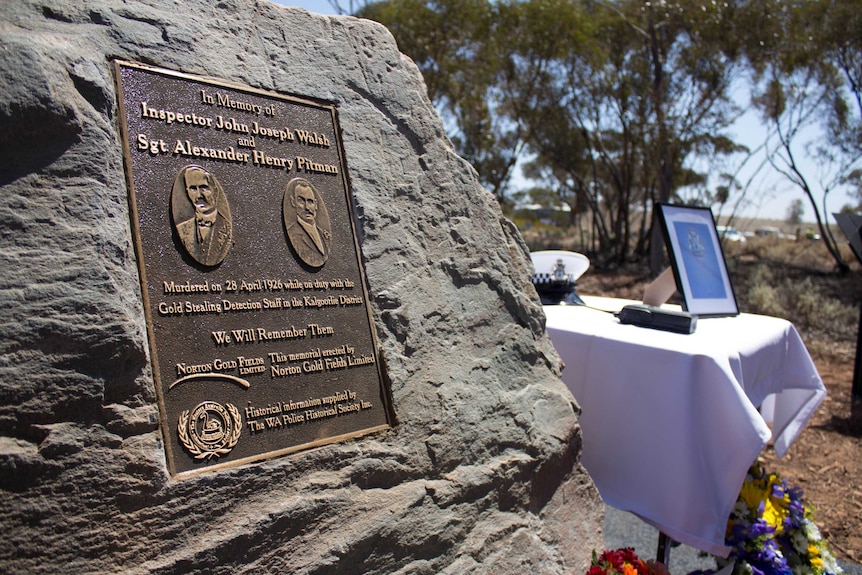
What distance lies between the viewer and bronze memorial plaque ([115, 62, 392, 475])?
1.72m

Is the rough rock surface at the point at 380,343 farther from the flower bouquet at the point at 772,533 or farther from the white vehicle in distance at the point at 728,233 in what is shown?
the white vehicle in distance at the point at 728,233

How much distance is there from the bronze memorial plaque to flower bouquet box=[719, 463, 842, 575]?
1.64 m

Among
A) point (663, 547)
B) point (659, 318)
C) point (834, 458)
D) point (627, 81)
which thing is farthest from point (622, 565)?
point (627, 81)

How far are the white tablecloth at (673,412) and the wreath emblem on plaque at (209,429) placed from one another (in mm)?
1702

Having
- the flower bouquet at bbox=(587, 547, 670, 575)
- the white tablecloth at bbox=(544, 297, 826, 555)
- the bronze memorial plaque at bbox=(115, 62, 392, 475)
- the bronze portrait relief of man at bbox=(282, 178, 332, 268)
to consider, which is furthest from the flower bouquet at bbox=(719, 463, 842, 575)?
the bronze portrait relief of man at bbox=(282, 178, 332, 268)

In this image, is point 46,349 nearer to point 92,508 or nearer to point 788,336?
point 92,508

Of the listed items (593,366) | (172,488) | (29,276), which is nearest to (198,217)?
(29,276)

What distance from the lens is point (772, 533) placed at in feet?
8.79

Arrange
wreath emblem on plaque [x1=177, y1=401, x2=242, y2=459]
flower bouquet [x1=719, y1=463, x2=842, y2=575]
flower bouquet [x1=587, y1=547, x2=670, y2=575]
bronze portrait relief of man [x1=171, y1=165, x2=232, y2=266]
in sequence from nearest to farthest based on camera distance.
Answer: wreath emblem on plaque [x1=177, y1=401, x2=242, y2=459] → bronze portrait relief of man [x1=171, y1=165, x2=232, y2=266] → flower bouquet [x1=587, y1=547, x2=670, y2=575] → flower bouquet [x1=719, y1=463, x2=842, y2=575]

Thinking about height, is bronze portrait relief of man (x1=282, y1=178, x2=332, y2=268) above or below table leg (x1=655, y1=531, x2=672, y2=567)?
above

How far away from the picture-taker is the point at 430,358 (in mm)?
2199

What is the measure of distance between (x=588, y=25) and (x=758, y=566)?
38.6 ft

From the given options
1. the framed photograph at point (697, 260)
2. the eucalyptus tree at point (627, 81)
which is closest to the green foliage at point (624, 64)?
the eucalyptus tree at point (627, 81)

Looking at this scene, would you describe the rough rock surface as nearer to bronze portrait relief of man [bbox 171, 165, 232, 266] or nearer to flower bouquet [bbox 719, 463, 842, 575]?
bronze portrait relief of man [bbox 171, 165, 232, 266]
